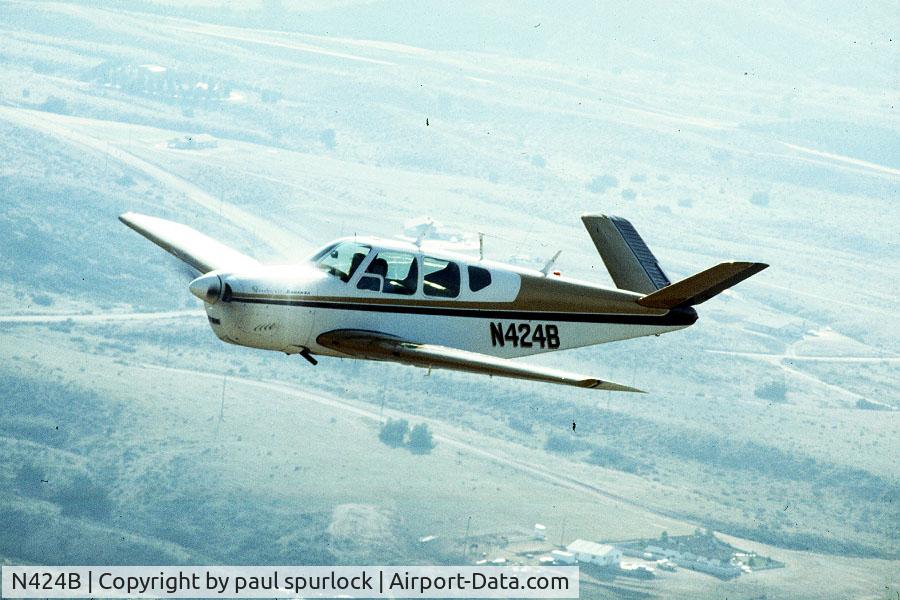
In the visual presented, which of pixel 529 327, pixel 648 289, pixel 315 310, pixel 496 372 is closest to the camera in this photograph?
pixel 496 372

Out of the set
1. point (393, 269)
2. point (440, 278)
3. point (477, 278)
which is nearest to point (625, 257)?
point (477, 278)

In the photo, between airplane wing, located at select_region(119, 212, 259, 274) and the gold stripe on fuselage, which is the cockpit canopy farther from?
airplane wing, located at select_region(119, 212, 259, 274)

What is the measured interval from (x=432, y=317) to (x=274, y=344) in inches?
184

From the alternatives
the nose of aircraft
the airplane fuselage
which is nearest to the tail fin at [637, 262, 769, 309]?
the airplane fuselage

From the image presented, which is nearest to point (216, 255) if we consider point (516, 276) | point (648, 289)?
point (516, 276)

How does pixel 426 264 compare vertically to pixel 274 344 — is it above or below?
above

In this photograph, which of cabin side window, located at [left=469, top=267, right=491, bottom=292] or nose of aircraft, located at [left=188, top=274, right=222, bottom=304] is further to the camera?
cabin side window, located at [left=469, top=267, right=491, bottom=292]

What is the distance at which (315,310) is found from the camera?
121ft

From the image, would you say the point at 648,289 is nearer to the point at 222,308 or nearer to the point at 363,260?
the point at 363,260

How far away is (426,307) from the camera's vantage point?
3781 cm

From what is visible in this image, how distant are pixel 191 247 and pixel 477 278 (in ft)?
39.2

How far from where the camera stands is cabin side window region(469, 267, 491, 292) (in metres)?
38.3

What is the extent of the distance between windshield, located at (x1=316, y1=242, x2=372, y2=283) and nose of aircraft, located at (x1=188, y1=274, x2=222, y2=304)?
10.1 ft

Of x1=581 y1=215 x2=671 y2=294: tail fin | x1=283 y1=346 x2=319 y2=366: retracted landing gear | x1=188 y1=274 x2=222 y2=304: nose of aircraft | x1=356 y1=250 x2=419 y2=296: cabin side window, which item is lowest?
x1=283 y1=346 x2=319 y2=366: retracted landing gear
